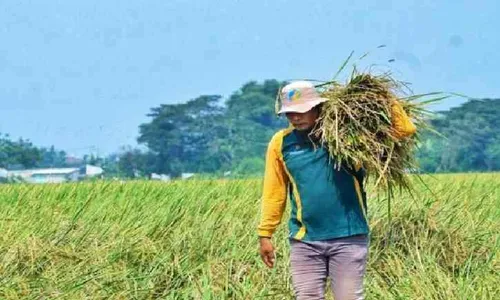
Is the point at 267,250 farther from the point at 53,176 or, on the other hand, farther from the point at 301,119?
the point at 53,176

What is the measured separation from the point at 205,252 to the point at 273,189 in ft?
5.59

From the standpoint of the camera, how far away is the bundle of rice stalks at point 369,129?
384cm

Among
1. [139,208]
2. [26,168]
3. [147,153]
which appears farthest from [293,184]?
[147,153]

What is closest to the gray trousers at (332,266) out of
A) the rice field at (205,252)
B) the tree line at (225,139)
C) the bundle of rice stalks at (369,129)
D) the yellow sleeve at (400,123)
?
the bundle of rice stalks at (369,129)

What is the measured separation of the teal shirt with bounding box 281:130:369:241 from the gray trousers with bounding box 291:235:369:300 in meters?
0.04

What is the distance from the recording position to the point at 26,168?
40.0 metres

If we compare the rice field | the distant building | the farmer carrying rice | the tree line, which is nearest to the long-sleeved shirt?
the farmer carrying rice

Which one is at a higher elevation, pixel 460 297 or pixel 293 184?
pixel 293 184

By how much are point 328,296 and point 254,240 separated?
0.95 meters

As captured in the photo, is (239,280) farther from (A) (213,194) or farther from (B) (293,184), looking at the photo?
(A) (213,194)

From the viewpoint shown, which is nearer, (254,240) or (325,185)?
(325,185)

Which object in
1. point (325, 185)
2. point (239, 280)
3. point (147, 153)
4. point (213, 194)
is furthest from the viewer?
point (147, 153)

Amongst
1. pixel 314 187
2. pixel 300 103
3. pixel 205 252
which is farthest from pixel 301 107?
pixel 205 252

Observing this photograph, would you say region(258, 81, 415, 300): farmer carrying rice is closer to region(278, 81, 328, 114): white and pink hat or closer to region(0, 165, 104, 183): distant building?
region(278, 81, 328, 114): white and pink hat
